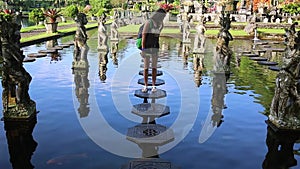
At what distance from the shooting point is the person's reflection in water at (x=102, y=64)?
1162 centimetres

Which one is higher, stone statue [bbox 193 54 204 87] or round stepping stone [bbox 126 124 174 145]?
stone statue [bbox 193 54 204 87]

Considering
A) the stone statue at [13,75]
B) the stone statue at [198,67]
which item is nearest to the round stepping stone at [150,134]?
the stone statue at [13,75]

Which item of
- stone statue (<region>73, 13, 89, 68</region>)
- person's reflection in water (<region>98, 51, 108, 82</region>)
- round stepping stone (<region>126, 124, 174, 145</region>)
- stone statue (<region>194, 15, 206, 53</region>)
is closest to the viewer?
round stepping stone (<region>126, 124, 174, 145</region>)

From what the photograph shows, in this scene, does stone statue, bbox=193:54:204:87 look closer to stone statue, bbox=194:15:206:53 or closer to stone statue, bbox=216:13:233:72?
stone statue, bbox=194:15:206:53

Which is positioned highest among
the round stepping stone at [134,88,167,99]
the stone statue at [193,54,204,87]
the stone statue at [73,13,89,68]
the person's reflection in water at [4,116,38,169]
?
the stone statue at [73,13,89,68]

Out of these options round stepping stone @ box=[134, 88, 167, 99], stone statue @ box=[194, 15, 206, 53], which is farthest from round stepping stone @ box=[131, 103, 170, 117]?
stone statue @ box=[194, 15, 206, 53]

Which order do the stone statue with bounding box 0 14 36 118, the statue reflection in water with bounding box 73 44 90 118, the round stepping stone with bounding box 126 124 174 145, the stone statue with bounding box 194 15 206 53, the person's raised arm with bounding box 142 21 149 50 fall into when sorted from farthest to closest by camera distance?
the stone statue with bounding box 194 15 206 53
the person's raised arm with bounding box 142 21 149 50
the statue reflection in water with bounding box 73 44 90 118
the stone statue with bounding box 0 14 36 118
the round stepping stone with bounding box 126 124 174 145

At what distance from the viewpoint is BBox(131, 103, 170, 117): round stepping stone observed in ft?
24.3

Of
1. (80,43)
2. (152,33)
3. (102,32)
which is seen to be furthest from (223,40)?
(102,32)

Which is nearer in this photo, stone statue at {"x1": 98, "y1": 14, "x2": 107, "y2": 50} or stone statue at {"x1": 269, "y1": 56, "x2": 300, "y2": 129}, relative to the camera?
stone statue at {"x1": 269, "y1": 56, "x2": 300, "y2": 129}

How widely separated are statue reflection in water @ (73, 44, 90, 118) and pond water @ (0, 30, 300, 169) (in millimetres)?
25

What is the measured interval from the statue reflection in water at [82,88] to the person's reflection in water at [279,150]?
4.11 metres

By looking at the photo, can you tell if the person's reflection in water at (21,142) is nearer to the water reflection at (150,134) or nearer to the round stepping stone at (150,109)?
the water reflection at (150,134)

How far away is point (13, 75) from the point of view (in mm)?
6652
